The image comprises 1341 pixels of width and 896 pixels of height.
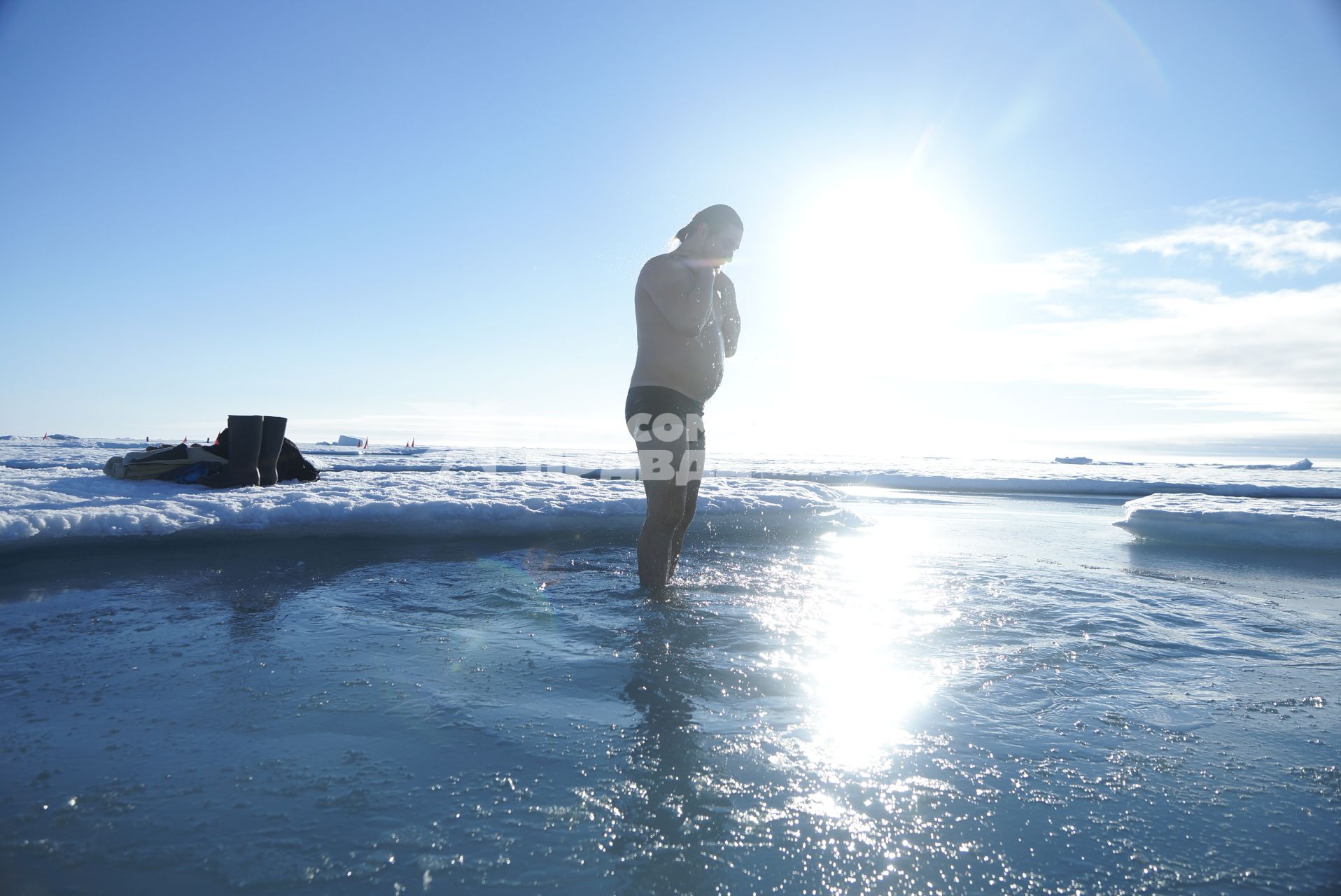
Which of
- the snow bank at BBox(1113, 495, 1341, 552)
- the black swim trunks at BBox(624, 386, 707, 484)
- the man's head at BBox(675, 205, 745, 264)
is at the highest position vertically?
the man's head at BBox(675, 205, 745, 264)

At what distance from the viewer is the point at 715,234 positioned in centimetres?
294

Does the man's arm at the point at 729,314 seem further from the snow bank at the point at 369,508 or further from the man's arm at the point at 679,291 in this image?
the snow bank at the point at 369,508

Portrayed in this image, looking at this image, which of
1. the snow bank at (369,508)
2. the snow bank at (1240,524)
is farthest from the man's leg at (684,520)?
the snow bank at (1240,524)

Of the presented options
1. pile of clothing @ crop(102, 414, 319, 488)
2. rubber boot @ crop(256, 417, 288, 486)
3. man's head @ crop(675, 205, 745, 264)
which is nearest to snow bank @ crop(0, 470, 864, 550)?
pile of clothing @ crop(102, 414, 319, 488)

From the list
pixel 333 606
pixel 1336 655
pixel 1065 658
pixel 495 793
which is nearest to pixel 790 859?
pixel 495 793

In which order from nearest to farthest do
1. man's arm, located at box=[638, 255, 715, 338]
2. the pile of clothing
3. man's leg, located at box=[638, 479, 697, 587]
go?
man's arm, located at box=[638, 255, 715, 338] → man's leg, located at box=[638, 479, 697, 587] → the pile of clothing

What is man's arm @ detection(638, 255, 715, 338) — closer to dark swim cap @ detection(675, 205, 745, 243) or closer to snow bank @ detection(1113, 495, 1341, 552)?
dark swim cap @ detection(675, 205, 745, 243)

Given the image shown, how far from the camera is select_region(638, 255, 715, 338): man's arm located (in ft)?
9.22

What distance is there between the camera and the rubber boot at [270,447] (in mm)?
5523

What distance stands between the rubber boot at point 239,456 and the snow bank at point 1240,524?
7.81 m

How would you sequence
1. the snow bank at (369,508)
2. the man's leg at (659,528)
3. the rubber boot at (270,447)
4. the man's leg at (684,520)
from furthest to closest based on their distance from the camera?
A: the rubber boot at (270,447) < the snow bank at (369,508) < the man's leg at (684,520) < the man's leg at (659,528)

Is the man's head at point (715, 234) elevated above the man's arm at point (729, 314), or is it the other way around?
the man's head at point (715, 234)

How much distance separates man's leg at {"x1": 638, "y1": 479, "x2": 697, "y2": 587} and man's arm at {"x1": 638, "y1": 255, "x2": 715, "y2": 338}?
716 mm

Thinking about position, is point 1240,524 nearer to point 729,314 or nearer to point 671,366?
point 729,314
